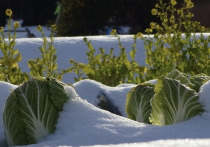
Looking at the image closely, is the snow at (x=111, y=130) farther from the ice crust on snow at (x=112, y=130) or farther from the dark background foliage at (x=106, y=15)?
the dark background foliage at (x=106, y=15)

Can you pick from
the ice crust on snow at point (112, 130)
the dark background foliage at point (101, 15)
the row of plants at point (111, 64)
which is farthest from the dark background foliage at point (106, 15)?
the ice crust on snow at point (112, 130)

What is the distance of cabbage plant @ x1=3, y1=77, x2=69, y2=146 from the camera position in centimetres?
173

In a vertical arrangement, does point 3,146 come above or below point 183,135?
below

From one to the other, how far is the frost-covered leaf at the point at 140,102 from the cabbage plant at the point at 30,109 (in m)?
0.45

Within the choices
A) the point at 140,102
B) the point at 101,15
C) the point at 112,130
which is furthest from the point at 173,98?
the point at 101,15

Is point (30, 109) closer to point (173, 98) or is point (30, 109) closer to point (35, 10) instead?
point (173, 98)

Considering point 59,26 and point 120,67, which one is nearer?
point 120,67

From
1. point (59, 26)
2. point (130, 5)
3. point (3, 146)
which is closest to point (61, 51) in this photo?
point (3, 146)

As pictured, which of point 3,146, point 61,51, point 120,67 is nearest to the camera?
point 3,146

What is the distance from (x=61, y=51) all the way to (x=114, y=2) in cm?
939

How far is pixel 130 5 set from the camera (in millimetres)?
16500

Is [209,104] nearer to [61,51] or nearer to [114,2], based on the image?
[61,51]

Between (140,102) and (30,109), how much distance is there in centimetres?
54

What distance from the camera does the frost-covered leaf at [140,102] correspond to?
211 cm
